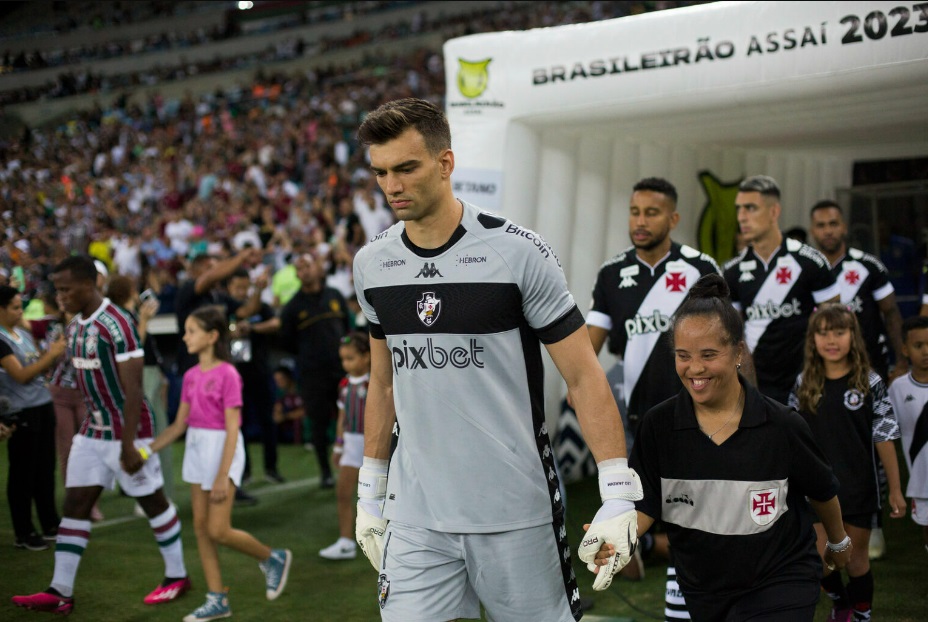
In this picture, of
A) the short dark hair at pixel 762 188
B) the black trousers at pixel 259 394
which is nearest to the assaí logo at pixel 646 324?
the short dark hair at pixel 762 188

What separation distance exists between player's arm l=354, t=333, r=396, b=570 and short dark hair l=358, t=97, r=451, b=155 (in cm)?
67

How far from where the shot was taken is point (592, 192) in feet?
25.7

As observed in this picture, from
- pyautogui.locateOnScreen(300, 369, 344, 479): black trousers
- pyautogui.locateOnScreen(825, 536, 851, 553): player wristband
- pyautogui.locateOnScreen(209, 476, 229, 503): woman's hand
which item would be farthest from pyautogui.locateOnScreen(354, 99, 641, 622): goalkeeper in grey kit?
pyautogui.locateOnScreen(300, 369, 344, 479): black trousers

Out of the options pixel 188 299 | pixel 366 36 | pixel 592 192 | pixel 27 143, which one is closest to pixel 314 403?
pixel 188 299

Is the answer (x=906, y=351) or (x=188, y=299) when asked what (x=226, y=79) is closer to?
(x=188, y=299)

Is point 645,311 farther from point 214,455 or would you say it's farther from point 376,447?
point 214,455

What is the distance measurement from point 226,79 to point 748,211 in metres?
25.4

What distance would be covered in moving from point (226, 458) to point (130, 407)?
647mm

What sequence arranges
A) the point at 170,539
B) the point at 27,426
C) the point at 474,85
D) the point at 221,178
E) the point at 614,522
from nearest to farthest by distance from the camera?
1. the point at 614,522
2. the point at 170,539
3. the point at 27,426
4. the point at 474,85
5. the point at 221,178

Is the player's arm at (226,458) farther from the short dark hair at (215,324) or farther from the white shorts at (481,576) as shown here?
the white shorts at (481,576)

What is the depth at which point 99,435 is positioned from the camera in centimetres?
568

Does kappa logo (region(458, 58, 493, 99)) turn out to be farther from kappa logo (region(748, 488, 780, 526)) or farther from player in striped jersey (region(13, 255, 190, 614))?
kappa logo (region(748, 488, 780, 526))

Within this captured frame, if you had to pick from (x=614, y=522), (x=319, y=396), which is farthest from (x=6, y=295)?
(x=614, y=522)

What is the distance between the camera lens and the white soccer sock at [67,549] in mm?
5449
